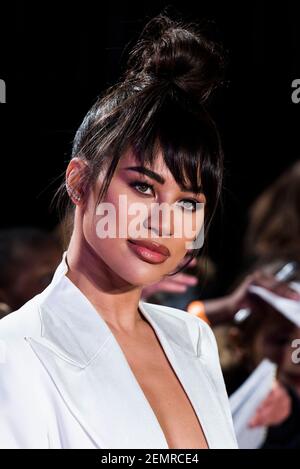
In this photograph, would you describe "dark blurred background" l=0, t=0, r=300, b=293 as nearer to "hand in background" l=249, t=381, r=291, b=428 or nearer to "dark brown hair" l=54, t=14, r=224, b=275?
"dark brown hair" l=54, t=14, r=224, b=275

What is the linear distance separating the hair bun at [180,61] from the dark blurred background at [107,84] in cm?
7

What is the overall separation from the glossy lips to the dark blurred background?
22 cm

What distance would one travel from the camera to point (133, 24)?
4.26ft

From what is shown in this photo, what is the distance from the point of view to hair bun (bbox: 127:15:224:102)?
1.06m

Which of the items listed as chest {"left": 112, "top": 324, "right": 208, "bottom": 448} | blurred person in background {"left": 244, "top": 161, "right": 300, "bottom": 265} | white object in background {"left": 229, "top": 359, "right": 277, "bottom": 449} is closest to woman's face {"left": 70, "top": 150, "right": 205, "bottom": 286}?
chest {"left": 112, "top": 324, "right": 208, "bottom": 448}

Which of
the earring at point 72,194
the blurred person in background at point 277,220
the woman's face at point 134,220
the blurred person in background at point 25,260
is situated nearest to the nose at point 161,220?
the woman's face at point 134,220

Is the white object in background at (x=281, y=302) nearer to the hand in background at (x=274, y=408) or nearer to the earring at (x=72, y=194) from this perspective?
the hand in background at (x=274, y=408)

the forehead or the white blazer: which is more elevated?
the forehead

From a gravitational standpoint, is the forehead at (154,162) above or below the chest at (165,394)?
above

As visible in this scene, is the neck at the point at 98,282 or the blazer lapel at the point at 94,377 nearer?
the blazer lapel at the point at 94,377

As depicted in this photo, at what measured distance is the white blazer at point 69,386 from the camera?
0.87 meters

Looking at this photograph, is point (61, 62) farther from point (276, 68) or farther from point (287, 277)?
point (287, 277)

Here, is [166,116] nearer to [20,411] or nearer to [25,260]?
[20,411]

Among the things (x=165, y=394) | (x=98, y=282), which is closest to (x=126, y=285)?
(x=98, y=282)
